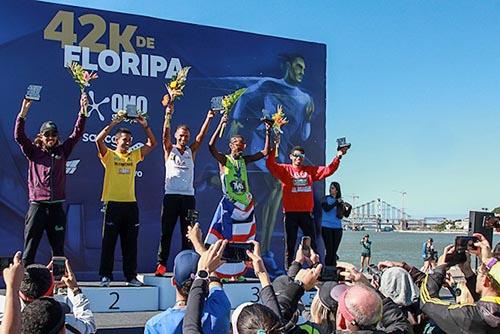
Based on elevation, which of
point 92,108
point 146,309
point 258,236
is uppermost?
point 92,108

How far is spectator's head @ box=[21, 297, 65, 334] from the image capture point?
227 centimetres

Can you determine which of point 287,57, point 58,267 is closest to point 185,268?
point 58,267

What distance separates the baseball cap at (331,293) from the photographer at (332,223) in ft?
15.3

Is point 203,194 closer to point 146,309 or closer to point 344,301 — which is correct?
point 146,309

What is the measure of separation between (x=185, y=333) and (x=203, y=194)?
561 cm

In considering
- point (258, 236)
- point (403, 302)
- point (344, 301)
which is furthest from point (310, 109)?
point (344, 301)

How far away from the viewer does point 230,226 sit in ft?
22.1

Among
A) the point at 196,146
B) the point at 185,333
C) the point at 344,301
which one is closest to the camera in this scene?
the point at 185,333

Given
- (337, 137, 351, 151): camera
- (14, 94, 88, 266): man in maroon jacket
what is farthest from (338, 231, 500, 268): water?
(14, 94, 88, 266): man in maroon jacket

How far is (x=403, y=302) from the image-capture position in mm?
3619

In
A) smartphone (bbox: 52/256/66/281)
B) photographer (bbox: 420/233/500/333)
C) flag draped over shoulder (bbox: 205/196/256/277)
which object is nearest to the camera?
photographer (bbox: 420/233/500/333)

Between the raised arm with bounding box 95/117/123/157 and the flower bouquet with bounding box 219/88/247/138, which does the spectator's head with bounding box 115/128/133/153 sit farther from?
the flower bouquet with bounding box 219/88/247/138

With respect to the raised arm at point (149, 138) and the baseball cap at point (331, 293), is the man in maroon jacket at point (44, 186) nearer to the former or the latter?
the raised arm at point (149, 138)

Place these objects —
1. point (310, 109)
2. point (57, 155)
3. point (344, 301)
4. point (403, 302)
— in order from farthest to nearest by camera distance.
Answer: point (310, 109), point (57, 155), point (403, 302), point (344, 301)
